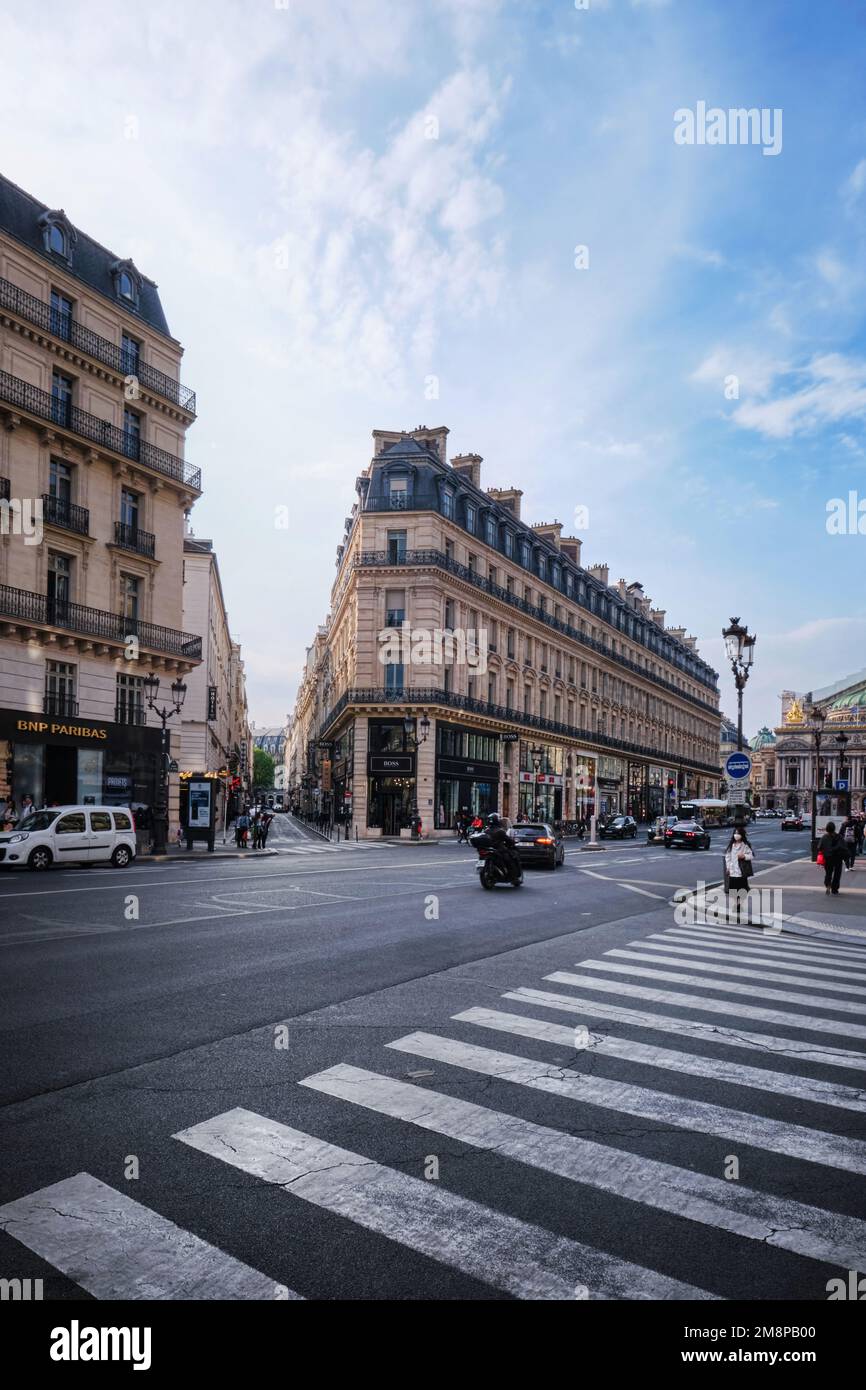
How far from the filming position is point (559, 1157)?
15.4ft

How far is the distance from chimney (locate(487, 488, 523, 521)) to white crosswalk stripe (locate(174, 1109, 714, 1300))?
59038 mm

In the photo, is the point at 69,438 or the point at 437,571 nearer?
the point at 69,438

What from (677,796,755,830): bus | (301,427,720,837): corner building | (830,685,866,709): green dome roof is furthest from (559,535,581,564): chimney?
(830,685,866,709): green dome roof

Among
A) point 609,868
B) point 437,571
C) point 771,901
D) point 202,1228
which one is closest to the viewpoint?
point 202,1228

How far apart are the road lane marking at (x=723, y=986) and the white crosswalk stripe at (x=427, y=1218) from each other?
16.3 feet

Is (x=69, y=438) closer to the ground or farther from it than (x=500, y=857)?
farther from it

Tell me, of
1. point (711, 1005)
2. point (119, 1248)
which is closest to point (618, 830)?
point (711, 1005)

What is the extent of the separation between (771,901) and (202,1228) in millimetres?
16446

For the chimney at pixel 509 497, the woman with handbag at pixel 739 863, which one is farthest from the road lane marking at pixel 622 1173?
the chimney at pixel 509 497

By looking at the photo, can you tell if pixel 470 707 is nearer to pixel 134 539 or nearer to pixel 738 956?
pixel 134 539
